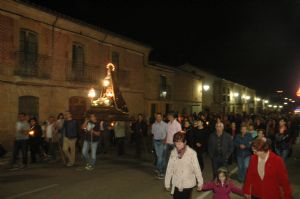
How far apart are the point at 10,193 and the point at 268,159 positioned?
5.88 m

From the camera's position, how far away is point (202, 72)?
46.0 m

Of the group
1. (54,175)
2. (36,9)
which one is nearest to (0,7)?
(36,9)

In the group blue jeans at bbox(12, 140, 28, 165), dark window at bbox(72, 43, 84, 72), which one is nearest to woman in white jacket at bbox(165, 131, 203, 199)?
blue jeans at bbox(12, 140, 28, 165)

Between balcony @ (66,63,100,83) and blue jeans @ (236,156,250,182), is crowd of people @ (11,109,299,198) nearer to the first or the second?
blue jeans @ (236,156,250,182)

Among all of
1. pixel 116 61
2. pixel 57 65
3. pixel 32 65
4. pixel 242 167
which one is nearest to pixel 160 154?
pixel 242 167

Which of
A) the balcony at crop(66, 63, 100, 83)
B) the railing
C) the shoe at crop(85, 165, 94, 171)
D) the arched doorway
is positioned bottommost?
the shoe at crop(85, 165, 94, 171)

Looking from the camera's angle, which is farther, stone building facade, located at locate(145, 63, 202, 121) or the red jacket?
stone building facade, located at locate(145, 63, 202, 121)

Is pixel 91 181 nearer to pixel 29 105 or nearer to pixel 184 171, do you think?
pixel 184 171

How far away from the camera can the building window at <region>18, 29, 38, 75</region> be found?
1817cm

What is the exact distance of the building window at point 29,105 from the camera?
18.0 metres

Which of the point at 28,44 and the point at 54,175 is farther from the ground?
the point at 28,44

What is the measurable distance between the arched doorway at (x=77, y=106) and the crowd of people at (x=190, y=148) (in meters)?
3.25

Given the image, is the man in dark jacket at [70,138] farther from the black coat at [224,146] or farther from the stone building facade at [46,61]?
the stone building facade at [46,61]

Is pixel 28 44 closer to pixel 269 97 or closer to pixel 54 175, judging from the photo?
pixel 54 175
